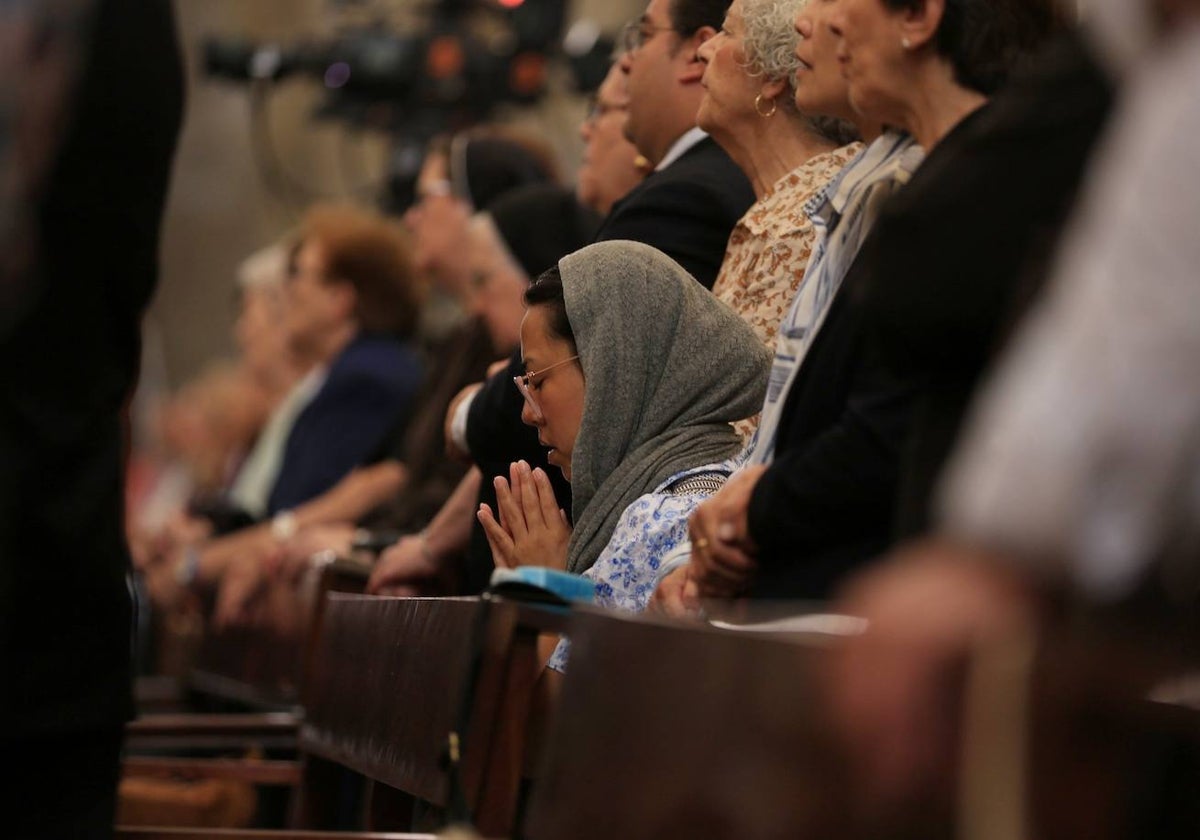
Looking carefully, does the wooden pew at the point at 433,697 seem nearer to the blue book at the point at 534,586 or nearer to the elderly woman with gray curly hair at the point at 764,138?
the blue book at the point at 534,586

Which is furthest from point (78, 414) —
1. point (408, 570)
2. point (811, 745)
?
point (408, 570)

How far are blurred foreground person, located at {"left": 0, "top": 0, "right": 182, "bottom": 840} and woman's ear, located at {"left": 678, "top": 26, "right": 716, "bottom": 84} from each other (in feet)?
6.35

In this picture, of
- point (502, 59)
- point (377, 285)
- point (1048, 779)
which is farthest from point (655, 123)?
point (502, 59)

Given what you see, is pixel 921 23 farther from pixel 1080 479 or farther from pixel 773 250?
pixel 1080 479

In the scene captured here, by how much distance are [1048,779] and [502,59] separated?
25.6 ft

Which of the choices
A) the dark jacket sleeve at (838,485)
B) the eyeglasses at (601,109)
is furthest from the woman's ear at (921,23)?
the eyeglasses at (601,109)

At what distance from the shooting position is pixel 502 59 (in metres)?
8.80

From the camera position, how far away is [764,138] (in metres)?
3.35

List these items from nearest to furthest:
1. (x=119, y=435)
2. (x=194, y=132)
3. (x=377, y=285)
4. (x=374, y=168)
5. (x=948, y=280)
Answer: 1. (x=948, y=280)
2. (x=119, y=435)
3. (x=377, y=285)
4. (x=374, y=168)
5. (x=194, y=132)

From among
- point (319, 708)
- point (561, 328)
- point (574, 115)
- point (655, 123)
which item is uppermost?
point (574, 115)

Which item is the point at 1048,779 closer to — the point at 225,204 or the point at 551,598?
the point at 551,598

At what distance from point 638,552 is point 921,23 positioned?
85cm

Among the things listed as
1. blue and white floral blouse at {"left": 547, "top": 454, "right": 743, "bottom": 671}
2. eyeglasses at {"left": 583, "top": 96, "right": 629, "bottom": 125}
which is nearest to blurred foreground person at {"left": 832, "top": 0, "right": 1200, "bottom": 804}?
blue and white floral blouse at {"left": 547, "top": 454, "right": 743, "bottom": 671}

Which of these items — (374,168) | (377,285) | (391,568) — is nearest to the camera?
(391,568)
